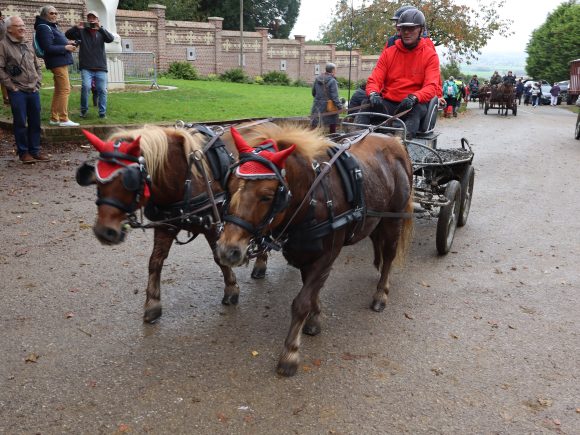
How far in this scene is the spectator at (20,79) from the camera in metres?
8.03

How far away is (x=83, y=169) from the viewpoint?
3.40 m

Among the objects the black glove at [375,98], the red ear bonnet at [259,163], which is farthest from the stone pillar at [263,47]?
the red ear bonnet at [259,163]

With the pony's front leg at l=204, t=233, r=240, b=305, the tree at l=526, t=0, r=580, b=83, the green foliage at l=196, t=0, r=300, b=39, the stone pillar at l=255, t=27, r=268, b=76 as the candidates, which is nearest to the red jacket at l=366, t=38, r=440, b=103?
the pony's front leg at l=204, t=233, r=240, b=305

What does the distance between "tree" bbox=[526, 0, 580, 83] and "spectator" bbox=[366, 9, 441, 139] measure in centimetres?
4894

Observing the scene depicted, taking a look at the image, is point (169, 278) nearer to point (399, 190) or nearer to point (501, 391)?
point (399, 190)

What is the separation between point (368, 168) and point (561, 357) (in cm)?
203

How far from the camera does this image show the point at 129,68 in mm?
18531

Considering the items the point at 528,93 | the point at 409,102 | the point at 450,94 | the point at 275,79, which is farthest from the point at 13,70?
the point at 528,93

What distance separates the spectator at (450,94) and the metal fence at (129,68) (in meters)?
12.1

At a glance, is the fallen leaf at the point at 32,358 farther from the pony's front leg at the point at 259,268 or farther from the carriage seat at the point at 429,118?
the carriage seat at the point at 429,118

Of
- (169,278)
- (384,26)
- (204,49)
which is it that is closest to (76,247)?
(169,278)

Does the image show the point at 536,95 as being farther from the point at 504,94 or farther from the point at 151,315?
the point at 151,315

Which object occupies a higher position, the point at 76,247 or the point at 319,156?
the point at 319,156

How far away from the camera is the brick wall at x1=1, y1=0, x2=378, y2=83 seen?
28.1 metres
